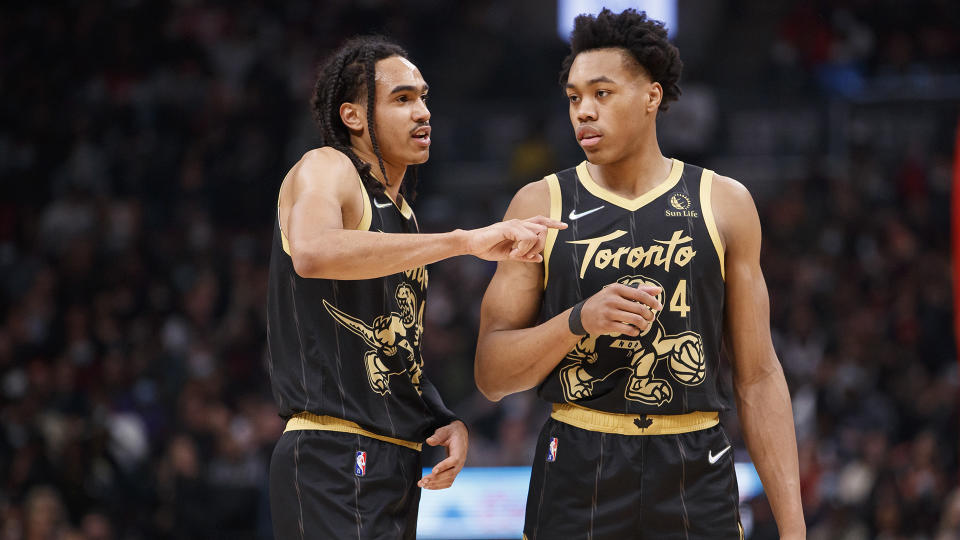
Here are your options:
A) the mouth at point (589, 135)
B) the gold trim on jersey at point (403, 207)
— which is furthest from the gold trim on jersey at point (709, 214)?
the gold trim on jersey at point (403, 207)

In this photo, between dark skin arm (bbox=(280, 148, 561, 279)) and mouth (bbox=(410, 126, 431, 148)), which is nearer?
dark skin arm (bbox=(280, 148, 561, 279))

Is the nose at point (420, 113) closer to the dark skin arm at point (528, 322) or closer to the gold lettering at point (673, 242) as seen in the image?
the dark skin arm at point (528, 322)

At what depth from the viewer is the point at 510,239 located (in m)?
3.33

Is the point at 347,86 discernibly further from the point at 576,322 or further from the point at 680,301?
the point at 680,301

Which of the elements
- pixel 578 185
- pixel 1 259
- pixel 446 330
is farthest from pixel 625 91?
pixel 1 259

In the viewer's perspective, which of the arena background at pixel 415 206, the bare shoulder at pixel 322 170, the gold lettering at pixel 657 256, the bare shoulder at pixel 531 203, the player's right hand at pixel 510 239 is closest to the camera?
the player's right hand at pixel 510 239

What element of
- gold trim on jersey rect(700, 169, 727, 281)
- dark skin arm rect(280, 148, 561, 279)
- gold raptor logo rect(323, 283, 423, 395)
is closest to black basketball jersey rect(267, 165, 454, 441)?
gold raptor logo rect(323, 283, 423, 395)

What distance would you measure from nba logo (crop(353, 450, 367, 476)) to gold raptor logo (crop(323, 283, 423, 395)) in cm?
20

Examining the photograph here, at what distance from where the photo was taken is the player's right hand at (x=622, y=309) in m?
3.36

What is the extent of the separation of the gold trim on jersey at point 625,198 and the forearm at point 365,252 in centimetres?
66

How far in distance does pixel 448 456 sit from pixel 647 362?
72 centimetres

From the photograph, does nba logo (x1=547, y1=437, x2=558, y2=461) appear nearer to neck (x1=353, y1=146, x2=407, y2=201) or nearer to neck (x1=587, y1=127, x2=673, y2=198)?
neck (x1=587, y1=127, x2=673, y2=198)

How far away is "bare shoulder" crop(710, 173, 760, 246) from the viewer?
148 inches

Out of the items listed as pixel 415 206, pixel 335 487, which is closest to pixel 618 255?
pixel 335 487
